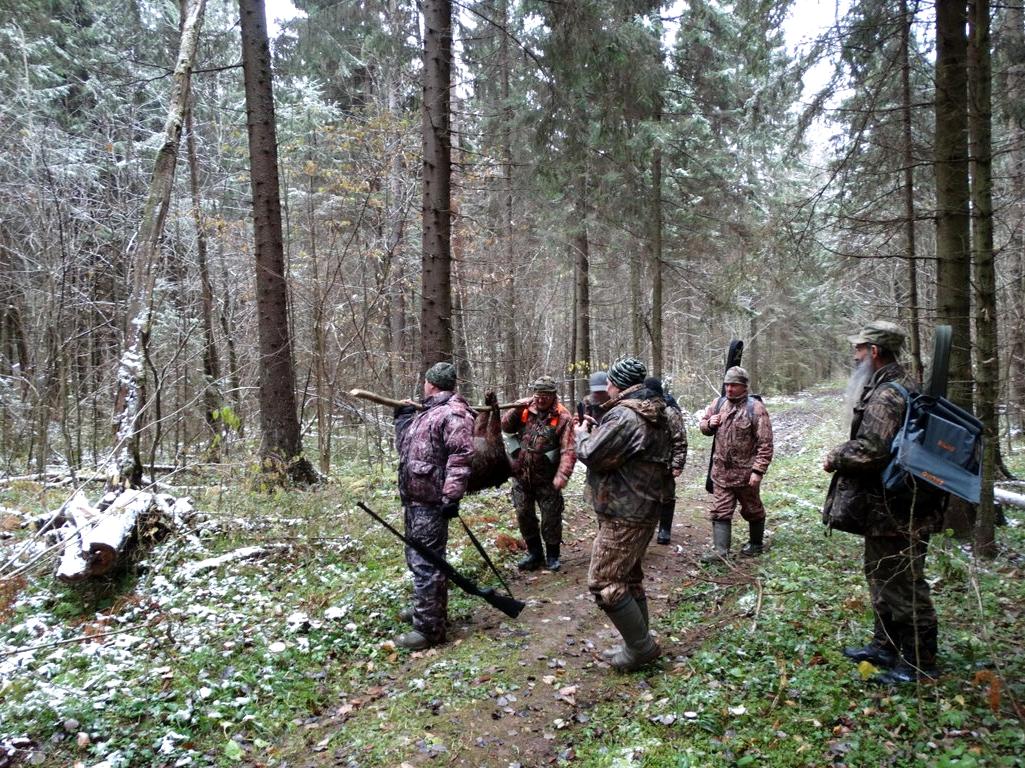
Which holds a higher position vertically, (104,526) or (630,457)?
(630,457)

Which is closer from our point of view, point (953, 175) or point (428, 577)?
point (428, 577)

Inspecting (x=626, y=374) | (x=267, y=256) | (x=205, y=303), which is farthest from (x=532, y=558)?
(x=205, y=303)

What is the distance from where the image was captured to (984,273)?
568 cm

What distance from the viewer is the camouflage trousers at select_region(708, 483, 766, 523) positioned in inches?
273

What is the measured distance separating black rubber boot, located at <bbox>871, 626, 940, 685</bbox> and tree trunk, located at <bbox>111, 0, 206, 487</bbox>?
287 inches

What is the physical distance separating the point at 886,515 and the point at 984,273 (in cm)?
333

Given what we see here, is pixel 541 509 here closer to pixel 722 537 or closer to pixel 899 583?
pixel 722 537

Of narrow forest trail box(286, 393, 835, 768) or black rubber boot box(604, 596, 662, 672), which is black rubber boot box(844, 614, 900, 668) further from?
black rubber boot box(604, 596, 662, 672)

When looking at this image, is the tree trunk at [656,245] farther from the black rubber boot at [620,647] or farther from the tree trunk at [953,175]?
the black rubber boot at [620,647]

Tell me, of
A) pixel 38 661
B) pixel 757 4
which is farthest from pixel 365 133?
pixel 38 661

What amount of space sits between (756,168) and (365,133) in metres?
11.7

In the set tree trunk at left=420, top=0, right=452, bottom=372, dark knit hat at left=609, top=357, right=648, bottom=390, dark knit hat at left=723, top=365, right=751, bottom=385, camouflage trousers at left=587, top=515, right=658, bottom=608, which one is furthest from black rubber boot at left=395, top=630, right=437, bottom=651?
dark knit hat at left=723, top=365, right=751, bottom=385

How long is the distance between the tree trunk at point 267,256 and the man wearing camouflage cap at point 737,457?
5.64 m

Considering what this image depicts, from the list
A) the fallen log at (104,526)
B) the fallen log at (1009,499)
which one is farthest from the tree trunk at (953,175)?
the fallen log at (104,526)
